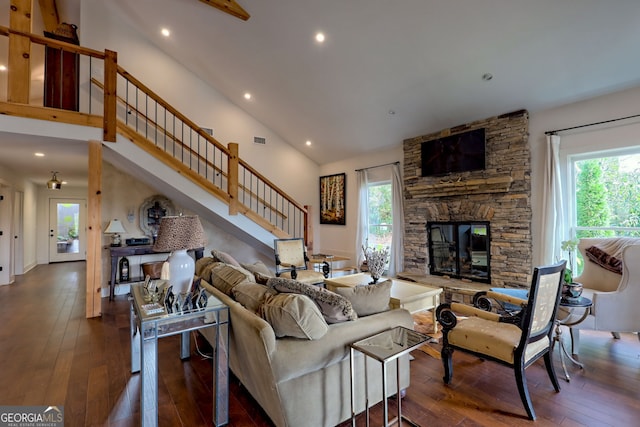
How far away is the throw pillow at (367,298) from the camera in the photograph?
84.1 inches

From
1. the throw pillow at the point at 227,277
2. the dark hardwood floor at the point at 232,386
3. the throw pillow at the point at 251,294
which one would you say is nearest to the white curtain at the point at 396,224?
the dark hardwood floor at the point at 232,386

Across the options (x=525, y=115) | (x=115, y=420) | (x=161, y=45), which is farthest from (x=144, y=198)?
(x=525, y=115)

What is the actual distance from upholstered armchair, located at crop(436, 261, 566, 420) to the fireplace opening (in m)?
2.57

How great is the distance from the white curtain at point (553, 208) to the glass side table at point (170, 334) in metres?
4.22

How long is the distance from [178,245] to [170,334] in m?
Result: 0.66

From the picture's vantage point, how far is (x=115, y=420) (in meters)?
1.96

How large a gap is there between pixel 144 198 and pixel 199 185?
178cm

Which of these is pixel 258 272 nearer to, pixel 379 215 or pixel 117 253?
pixel 117 253

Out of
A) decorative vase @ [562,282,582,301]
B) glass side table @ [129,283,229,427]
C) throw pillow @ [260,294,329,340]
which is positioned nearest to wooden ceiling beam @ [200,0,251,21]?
glass side table @ [129,283,229,427]

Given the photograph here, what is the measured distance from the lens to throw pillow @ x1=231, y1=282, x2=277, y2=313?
6.59 feet

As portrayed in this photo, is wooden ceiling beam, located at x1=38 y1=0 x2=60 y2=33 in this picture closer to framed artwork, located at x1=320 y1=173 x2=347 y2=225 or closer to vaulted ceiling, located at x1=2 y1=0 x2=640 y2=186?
vaulted ceiling, located at x1=2 y1=0 x2=640 y2=186

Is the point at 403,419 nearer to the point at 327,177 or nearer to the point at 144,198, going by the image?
the point at 144,198

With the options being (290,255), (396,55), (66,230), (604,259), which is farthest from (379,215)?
(66,230)

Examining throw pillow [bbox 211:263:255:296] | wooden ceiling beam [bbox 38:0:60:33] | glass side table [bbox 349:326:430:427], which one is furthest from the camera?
wooden ceiling beam [bbox 38:0:60:33]
